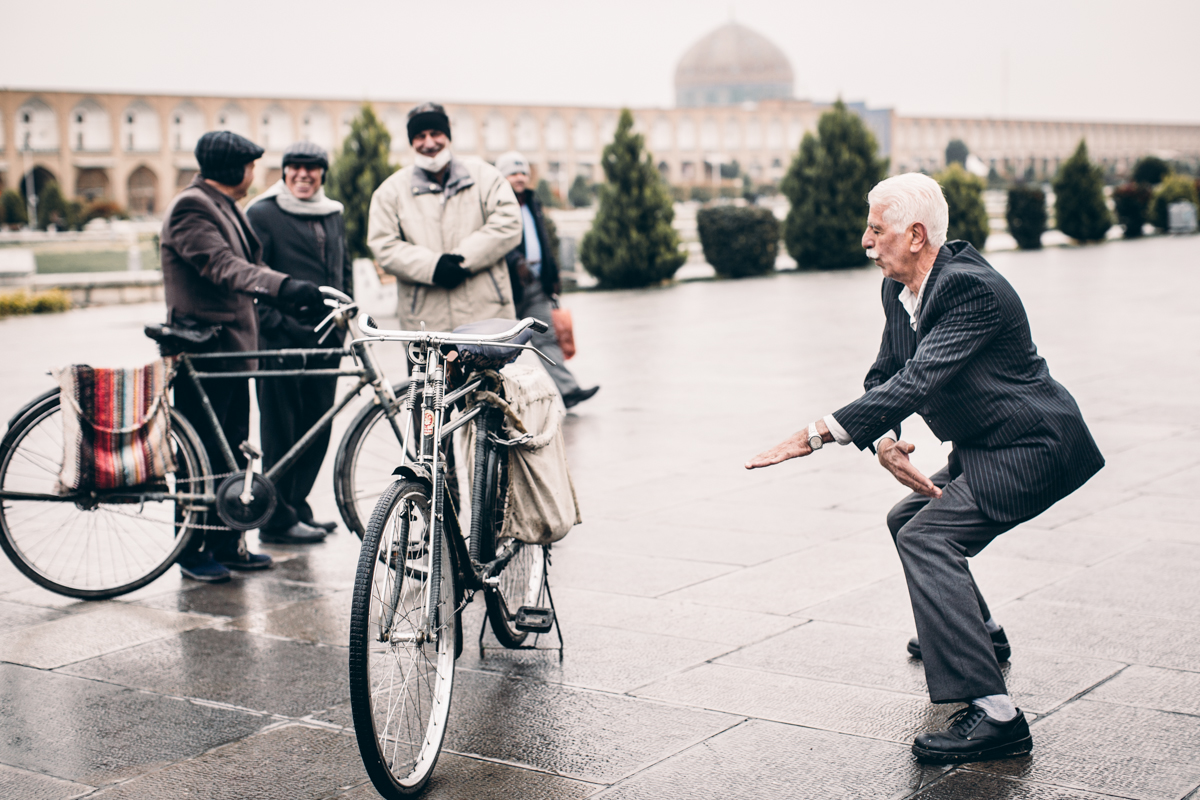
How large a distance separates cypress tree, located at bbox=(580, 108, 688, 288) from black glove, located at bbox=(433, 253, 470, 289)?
52.6 ft

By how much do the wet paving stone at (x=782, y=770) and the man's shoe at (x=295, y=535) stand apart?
275 centimetres

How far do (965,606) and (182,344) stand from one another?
10.4ft

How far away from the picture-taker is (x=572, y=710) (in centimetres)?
345

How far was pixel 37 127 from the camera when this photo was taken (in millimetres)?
71562

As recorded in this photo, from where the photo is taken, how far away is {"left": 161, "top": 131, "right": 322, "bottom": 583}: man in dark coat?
4938 millimetres

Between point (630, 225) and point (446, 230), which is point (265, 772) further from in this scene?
point (630, 225)

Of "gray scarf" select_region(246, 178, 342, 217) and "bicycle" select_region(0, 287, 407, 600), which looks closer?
"bicycle" select_region(0, 287, 407, 600)

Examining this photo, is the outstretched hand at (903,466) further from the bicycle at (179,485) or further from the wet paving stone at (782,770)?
the bicycle at (179,485)

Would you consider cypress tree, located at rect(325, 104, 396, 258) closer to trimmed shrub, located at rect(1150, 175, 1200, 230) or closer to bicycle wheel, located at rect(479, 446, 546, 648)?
bicycle wheel, located at rect(479, 446, 546, 648)

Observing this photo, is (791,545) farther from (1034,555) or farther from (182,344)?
(182,344)

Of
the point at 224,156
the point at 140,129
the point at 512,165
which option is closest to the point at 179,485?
the point at 224,156

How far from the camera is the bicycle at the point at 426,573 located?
2.81m

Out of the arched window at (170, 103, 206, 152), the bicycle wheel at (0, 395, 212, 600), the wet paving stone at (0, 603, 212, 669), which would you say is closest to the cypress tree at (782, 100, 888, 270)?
the bicycle wheel at (0, 395, 212, 600)

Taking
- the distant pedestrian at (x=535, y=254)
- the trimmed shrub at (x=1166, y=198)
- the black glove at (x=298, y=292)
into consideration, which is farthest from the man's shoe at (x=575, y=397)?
the trimmed shrub at (x=1166, y=198)
